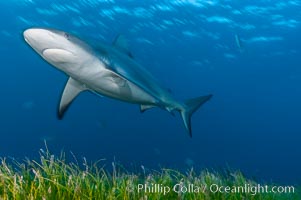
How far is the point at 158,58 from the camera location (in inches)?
1704

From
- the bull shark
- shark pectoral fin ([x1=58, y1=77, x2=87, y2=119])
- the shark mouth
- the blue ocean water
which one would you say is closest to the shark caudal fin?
the bull shark

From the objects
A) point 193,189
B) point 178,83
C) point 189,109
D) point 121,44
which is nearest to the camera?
point 193,189

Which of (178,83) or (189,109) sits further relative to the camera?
(178,83)

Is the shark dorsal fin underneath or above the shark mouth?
above

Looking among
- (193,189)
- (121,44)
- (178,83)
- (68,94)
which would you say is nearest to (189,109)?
(121,44)

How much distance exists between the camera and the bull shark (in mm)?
5941

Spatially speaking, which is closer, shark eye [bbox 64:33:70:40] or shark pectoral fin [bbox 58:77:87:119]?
shark eye [bbox 64:33:70:40]

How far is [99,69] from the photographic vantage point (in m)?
6.98

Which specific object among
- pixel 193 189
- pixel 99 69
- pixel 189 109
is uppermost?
pixel 189 109

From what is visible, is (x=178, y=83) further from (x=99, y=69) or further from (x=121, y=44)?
(x=99, y=69)

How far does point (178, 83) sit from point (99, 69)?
48554mm

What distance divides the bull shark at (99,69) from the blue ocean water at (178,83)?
42cm

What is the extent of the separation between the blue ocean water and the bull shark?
417 mm

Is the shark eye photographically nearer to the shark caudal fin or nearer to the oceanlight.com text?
the oceanlight.com text
